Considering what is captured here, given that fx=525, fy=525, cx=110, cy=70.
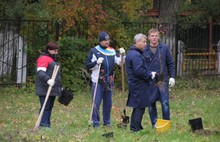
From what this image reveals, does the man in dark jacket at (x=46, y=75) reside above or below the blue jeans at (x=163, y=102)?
above

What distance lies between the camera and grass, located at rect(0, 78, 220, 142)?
7.52m

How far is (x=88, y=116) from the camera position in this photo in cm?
1112

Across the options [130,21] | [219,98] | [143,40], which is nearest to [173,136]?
[143,40]

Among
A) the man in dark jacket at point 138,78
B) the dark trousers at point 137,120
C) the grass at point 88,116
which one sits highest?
the man in dark jacket at point 138,78

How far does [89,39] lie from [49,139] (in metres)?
9.28

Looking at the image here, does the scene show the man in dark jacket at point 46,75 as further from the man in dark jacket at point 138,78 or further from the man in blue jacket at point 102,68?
the man in dark jacket at point 138,78

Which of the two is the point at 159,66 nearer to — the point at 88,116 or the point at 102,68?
the point at 102,68

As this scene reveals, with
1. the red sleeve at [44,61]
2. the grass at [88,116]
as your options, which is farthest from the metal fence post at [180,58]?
the red sleeve at [44,61]

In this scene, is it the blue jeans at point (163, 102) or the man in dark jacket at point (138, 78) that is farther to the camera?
the blue jeans at point (163, 102)

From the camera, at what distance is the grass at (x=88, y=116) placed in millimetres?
7516

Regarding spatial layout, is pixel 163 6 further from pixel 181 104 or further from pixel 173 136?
pixel 173 136

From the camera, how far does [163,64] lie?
9.02 metres

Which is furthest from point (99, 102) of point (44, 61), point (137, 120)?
point (44, 61)

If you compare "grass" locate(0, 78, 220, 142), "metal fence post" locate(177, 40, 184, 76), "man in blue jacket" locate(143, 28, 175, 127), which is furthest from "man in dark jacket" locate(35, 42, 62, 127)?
"metal fence post" locate(177, 40, 184, 76)
